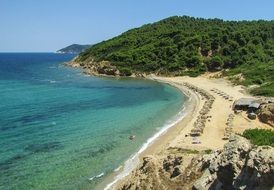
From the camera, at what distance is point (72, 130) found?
1837 inches

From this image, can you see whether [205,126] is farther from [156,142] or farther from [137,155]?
[137,155]

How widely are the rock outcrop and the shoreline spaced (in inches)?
341

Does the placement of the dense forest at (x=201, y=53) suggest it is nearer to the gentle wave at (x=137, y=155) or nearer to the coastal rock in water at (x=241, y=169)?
the gentle wave at (x=137, y=155)

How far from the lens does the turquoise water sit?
32.7 m

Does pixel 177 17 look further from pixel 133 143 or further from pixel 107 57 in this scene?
pixel 133 143

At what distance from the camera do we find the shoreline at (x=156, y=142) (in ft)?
105

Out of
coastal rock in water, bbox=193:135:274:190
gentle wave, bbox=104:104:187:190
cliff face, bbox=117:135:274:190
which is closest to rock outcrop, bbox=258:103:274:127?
gentle wave, bbox=104:104:187:190

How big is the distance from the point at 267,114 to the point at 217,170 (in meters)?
33.3

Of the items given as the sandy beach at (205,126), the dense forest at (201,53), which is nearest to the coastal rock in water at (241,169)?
the sandy beach at (205,126)

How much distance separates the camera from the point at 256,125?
47.2 meters

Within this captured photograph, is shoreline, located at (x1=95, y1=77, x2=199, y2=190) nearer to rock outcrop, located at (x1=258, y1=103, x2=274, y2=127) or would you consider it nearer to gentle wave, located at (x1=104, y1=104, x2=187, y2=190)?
gentle wave, located at (x1=104, y1=104, x2=187, y2=190)

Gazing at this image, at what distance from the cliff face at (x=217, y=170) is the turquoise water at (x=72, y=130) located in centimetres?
797

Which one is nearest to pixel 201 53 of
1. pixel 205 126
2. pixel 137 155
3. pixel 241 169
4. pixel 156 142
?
pixel 205 126

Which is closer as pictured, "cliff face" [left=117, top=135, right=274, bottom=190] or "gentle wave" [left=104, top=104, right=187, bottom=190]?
"cliff face" [left=117, top=135, right=274, bottom=190]
